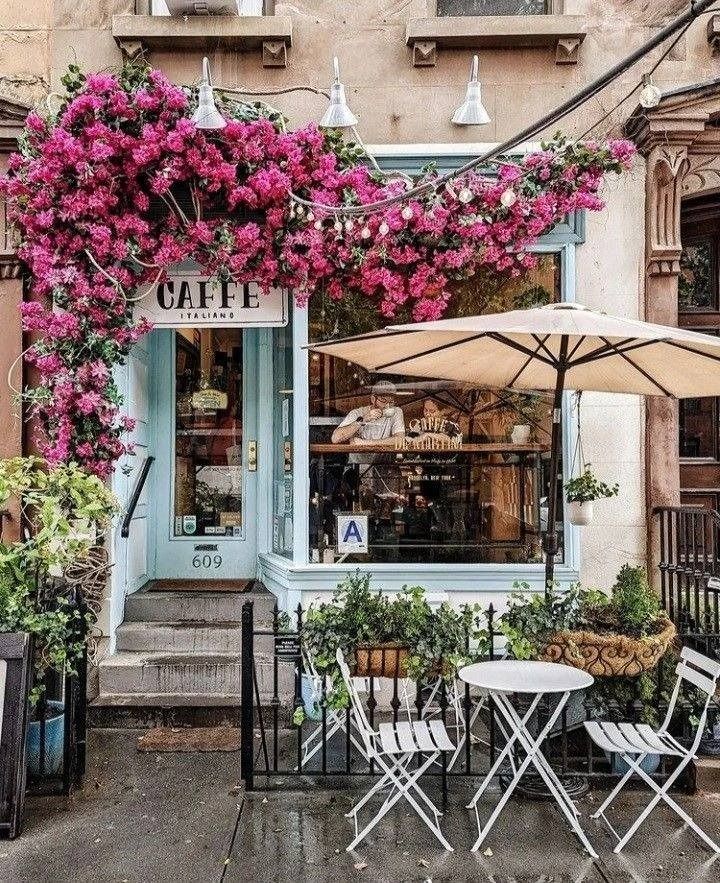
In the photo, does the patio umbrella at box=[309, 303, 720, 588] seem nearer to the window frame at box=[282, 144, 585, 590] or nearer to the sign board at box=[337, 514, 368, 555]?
the window frame at box=[282, 144, 585, 590]

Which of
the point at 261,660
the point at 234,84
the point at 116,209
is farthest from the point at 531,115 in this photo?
the point at 261,660

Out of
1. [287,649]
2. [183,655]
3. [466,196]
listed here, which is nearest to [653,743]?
[287,649]

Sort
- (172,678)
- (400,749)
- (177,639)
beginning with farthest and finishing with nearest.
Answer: (177,639)
(172,678)
(400,749)

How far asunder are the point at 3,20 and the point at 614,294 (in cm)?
576

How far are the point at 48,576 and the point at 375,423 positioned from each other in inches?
116

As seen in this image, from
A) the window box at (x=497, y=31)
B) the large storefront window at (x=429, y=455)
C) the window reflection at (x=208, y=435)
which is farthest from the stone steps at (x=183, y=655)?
the window box at (x=497, y=31)

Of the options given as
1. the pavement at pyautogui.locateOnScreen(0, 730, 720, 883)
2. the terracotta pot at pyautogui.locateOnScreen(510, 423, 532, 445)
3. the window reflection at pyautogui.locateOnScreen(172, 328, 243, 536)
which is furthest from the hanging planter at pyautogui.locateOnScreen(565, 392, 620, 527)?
the window reflection at pyautogui.locateOnScreen(172, 328, 243, 536)

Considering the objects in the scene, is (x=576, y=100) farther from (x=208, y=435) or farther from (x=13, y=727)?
(x=208, y=435)

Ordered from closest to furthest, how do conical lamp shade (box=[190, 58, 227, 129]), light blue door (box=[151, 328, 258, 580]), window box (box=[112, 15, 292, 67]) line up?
conical lamp shade (box=[190, 58, 227, 129]), window box (box=[112, 15, 292, 67]), light blue door (box=[151, 328, 258, 580])

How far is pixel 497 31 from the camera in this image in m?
6.82

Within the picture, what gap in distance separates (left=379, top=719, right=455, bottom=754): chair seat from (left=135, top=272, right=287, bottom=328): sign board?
3583mm

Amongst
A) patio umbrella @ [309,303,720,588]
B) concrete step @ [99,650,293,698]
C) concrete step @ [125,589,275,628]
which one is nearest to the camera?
patio umbrella @ [309,303,720,588]

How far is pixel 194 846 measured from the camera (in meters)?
4.37

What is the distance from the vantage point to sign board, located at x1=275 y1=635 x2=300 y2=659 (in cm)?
513
